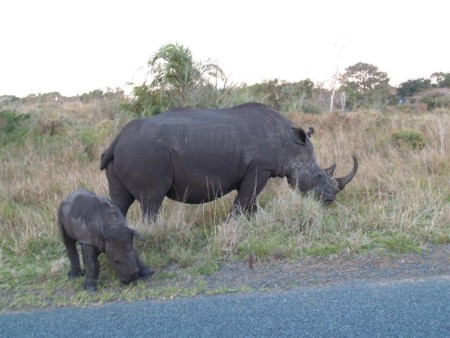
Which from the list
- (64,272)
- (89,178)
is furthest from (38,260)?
(89,178)

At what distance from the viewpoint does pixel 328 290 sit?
4941 millimetres

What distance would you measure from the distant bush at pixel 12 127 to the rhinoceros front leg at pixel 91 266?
8087mm

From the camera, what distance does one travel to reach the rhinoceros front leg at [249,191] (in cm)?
718

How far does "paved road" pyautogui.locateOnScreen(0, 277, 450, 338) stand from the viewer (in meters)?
3.97

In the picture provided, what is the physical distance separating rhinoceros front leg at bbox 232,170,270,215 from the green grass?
0.59ft

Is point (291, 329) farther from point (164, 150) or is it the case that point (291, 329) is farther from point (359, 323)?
point (164, 150)

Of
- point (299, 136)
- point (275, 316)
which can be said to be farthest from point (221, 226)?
point (275, 316)

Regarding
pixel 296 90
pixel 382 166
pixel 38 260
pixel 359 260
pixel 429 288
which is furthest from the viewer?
pixel 296 90

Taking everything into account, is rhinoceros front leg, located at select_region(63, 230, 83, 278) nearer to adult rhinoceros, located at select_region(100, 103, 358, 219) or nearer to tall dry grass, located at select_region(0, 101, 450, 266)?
tall dry grass, located at select_region(0, 101, 450, 266)

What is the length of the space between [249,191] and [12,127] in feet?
27.3

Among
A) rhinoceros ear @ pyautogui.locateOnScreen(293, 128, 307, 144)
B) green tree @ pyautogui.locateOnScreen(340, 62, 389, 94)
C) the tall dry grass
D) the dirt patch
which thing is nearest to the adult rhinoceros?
rhinoceros ear @ pyautogui.locateOnScreen(293, 128, 307, 144)

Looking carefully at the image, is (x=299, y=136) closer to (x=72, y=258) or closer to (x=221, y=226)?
(x=221, y=226)

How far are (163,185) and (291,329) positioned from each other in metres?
3.15

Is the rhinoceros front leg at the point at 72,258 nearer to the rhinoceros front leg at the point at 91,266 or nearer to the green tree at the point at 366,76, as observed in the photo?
the rhinoceros front leg at the point at 91,266
